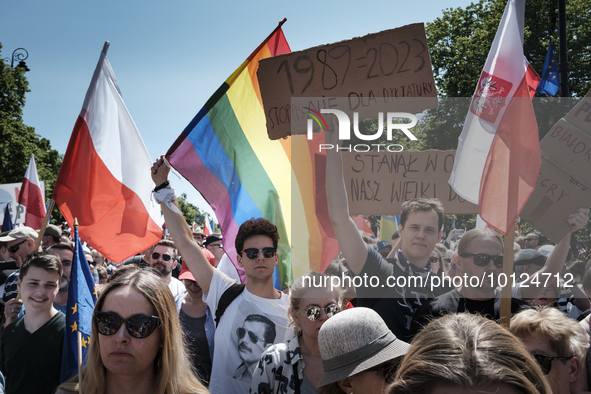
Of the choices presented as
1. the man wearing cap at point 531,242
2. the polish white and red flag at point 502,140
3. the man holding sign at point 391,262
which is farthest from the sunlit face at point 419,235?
the man wearing cap at point 531,242

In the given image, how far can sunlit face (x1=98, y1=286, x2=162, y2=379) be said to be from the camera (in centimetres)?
194

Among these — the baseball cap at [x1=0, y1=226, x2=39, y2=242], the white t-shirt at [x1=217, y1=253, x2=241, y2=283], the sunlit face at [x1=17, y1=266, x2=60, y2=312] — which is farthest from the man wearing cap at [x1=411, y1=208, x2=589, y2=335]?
the baseball cap at [x1=0, y1=226, x2=39, y2=242]

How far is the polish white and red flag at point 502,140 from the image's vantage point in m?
2.98

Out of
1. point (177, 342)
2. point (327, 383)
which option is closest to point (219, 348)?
point (177, 342)

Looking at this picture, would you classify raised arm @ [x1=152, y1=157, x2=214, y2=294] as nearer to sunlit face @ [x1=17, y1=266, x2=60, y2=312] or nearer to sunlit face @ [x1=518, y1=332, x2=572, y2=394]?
sunlit face @ [x1=17, y1=266, x2=60, y2=312]

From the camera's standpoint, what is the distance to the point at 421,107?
3219 millimetres

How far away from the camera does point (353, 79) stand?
3.41 m

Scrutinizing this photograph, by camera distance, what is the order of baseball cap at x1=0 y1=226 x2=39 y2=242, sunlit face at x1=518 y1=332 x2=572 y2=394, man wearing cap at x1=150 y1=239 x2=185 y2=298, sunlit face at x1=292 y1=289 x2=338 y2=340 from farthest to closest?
baseball cap at x1=0 y1=226 x2=39 y2=242
man wearing cap at x1=150 y1=239 x2=185 y2=298
sunlit face at x1=292 y1=289 x2=338 y2=340
sunlit face at x1=518 y1=332 x2=572 y2=394

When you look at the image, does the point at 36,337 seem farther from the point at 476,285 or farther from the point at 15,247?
the point at 476,285

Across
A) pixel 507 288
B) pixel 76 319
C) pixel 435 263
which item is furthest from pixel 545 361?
pixel 76 319

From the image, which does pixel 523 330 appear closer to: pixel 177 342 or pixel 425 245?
pixel 425 245

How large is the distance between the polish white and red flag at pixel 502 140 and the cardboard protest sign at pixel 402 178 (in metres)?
0.35

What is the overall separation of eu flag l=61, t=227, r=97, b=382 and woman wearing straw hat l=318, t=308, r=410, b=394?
1.81m

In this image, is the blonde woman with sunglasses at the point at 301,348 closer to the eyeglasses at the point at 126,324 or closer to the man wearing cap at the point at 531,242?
the eyeglasses at the point at 126,324
